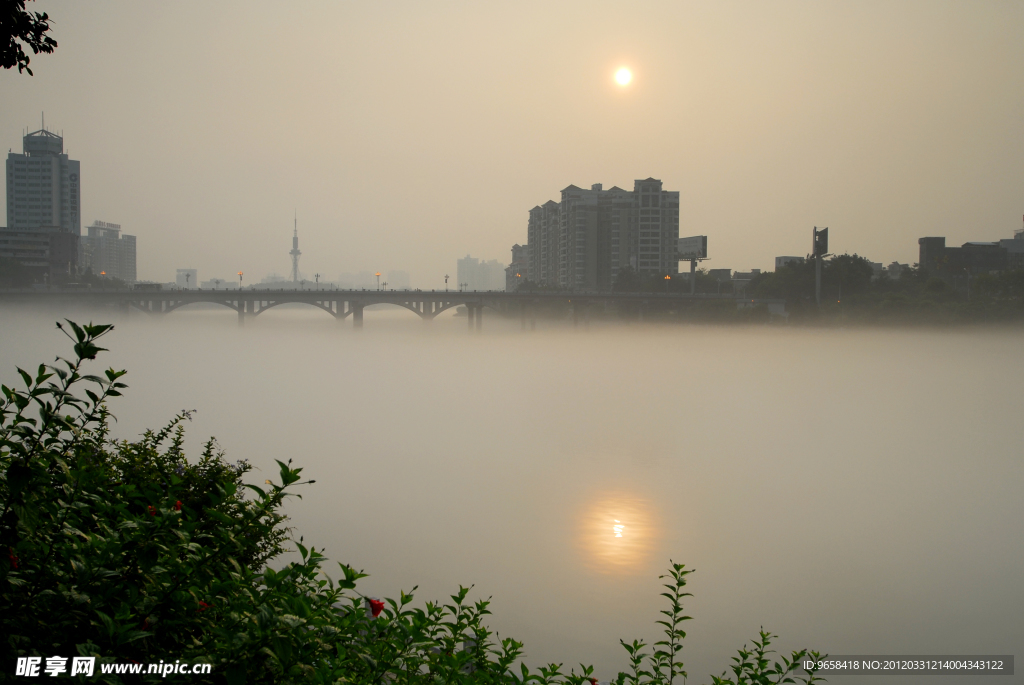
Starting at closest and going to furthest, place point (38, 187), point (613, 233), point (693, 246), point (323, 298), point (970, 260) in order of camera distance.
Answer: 1. point (38, 187)
2. point (323, 298)
3. point (970, 260)
4. point (693, 246)
5. point (613, 233)

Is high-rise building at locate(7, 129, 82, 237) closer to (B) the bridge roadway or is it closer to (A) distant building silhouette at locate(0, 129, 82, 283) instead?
(A) distant building silhouette at locate(0, 129, 82, 283)

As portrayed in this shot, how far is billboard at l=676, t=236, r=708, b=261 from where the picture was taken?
12341cm

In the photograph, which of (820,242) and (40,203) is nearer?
(40,203)

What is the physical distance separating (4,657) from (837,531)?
16369 mm

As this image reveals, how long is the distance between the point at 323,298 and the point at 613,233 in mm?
78572

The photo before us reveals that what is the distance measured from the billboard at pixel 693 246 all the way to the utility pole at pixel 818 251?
84.1ft

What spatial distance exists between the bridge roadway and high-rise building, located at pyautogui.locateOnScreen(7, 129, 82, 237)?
5.72 metres

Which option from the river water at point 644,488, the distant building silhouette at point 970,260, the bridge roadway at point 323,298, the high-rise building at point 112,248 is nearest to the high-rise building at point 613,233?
the bridge roadway at point 323,298

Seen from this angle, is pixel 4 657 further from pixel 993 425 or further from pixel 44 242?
pixel 44 242

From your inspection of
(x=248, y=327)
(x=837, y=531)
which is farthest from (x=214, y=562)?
(x=248, y=327)

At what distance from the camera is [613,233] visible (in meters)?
146

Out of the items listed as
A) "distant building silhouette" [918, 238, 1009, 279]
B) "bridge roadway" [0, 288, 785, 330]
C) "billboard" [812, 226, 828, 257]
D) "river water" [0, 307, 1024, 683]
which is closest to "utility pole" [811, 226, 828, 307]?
"billboard" [812, 226, 828, 257]

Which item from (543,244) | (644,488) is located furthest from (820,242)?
(543,244)

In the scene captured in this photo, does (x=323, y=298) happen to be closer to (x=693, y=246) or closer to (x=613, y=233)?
(x=693, y=246)
